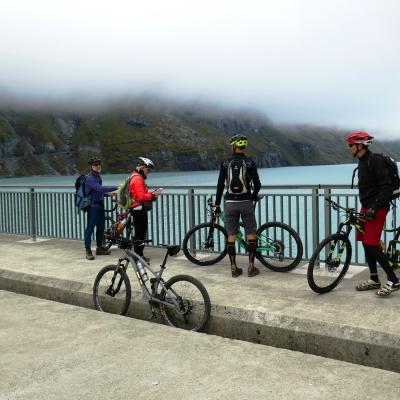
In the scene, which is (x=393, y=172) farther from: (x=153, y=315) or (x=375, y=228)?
(x=153, y=315)

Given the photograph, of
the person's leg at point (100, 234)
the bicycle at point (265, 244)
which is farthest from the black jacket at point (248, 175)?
the person's leg at point (100, 234)

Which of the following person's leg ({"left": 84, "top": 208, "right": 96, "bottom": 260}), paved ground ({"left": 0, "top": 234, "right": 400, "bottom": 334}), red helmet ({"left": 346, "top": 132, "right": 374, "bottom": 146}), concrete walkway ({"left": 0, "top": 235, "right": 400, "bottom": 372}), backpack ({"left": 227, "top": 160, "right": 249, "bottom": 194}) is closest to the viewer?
concrete walkway ({"left": 0, "top": 235, "right": 400, "bottom": 372})

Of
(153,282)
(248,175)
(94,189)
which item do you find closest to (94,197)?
(94,189)

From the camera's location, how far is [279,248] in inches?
309

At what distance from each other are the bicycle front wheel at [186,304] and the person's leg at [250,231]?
6.09 feet

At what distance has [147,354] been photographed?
4941mm

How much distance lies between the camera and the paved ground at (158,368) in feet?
13.3

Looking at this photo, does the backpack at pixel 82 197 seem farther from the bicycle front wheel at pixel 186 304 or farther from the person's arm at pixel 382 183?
the person's arm at pixel 382 183

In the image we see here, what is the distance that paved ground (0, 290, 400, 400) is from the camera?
159 inches

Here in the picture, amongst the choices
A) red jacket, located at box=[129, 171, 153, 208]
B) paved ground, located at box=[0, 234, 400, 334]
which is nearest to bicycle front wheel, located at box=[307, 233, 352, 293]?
paved ground, located at box=[0, 234, 400, 334]

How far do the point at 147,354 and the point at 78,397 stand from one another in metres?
1.03

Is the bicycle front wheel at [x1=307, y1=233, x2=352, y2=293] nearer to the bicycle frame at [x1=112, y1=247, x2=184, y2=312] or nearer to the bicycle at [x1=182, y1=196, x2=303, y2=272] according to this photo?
the bicycle at [x1=182, y1=196, x2=303, y2=272]

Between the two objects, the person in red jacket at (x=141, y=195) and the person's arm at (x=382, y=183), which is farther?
the person in red jacket at (x=141, y=195)

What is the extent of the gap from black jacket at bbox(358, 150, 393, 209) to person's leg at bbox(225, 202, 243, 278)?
2.00m
